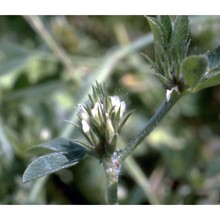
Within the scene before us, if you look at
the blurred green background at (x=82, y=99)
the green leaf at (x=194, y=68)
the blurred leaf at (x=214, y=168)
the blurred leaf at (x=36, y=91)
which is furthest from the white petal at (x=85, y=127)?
the blurred leaf at (x=36, y=91)

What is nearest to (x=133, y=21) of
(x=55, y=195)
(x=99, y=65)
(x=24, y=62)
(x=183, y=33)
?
(x=99, y=65)

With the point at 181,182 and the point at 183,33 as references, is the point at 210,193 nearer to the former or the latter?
the point at 181,182

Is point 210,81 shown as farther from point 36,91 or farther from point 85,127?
point 36,91

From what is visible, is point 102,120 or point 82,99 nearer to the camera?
point 102,120

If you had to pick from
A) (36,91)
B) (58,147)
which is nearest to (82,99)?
(36,91)

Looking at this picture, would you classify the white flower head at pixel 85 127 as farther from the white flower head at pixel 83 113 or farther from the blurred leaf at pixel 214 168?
the blurred leaf at pixel 214 168

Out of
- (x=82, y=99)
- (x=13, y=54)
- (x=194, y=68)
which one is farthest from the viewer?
(x=13, y=54)

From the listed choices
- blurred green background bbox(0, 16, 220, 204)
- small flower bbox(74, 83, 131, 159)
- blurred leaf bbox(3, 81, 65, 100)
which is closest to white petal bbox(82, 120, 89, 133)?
small flower bbox(74, 83, 131, 159)

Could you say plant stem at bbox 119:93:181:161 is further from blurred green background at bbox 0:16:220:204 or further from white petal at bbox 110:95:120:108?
blurred green background at bbox 0:16:220:204
